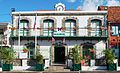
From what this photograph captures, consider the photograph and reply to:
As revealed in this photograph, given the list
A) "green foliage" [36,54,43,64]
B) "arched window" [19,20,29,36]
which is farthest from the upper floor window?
"arched window" [19,20,29,36]

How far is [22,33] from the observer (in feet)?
117

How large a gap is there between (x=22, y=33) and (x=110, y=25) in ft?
31.6

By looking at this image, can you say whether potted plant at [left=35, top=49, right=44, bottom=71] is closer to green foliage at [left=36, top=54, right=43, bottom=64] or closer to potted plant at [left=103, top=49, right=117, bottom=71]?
green foliage at [left=36, top=54, right=43, bottom=64]

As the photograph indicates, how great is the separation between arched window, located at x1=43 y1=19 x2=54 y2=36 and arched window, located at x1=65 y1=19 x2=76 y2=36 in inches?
64.0

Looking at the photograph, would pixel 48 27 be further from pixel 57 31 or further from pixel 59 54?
pixel 59 54

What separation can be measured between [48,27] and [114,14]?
25.3 ft

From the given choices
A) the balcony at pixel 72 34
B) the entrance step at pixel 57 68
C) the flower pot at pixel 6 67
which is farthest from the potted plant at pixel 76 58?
the flower pot at pixel 6 67

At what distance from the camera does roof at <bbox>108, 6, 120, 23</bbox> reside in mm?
36156

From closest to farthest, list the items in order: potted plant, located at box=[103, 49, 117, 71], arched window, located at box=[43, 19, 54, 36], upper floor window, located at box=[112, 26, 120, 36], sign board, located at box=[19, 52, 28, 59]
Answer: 1. potted plant, located at box=[103, 49, 117, 71]
2. sign board, located at box=[19, 52, 28, 59]
3. arched window, located at box=[43, 19, 54, 36]
4. upper floor window, located at box=[112, 26, 120, 36]

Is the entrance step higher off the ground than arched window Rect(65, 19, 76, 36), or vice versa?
arched window Rect(65, 19, 76, 36)

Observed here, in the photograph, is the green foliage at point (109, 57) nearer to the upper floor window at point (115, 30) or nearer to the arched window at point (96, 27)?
the arched window at point (96, 27)

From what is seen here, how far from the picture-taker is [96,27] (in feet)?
117

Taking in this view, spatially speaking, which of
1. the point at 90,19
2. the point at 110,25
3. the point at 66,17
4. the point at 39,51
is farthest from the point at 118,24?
the point at 39,51

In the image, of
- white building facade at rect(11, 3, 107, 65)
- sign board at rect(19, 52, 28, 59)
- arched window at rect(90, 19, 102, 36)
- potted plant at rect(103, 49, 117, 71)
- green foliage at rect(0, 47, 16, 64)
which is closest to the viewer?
potted plant at rect(103, 49, 117, 71)
